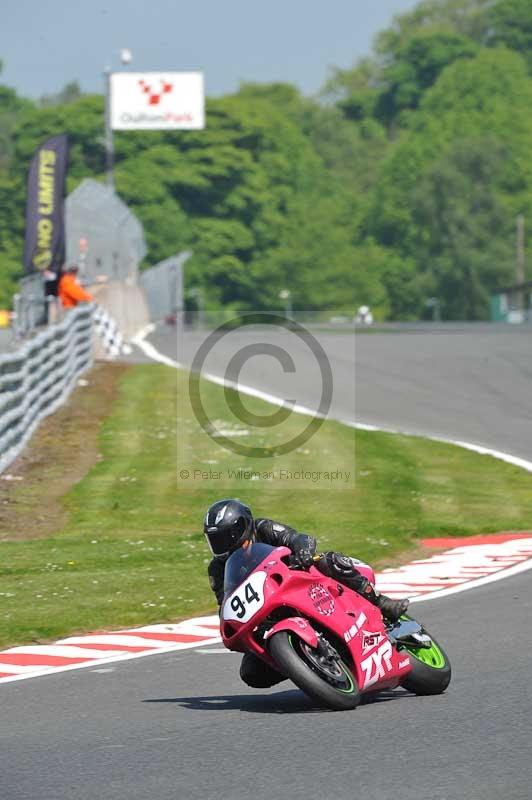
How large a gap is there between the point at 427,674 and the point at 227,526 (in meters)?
1.27

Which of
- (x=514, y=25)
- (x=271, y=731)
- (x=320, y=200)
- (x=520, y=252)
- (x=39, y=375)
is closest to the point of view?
(x=271, y=731)

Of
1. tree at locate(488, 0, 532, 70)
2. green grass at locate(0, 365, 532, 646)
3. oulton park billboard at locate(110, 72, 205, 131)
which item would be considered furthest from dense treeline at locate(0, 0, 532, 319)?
green grass at locate(0, 365, 532, 646)

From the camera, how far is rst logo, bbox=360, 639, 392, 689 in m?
7.77

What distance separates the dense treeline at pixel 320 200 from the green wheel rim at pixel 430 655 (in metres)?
91.6

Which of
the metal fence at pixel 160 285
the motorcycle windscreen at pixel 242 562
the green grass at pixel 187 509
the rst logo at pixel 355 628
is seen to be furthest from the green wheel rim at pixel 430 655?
the metal fence at pixel 160 285

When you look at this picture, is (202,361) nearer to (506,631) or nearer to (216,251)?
(506,631)

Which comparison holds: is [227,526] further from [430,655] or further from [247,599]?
[430,655]

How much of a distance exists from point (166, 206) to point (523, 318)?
38350 mm

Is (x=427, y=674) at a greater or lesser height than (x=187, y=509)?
greater

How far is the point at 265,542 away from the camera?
7918 mm

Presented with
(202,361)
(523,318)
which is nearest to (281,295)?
(523,318)

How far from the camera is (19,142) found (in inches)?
4139
